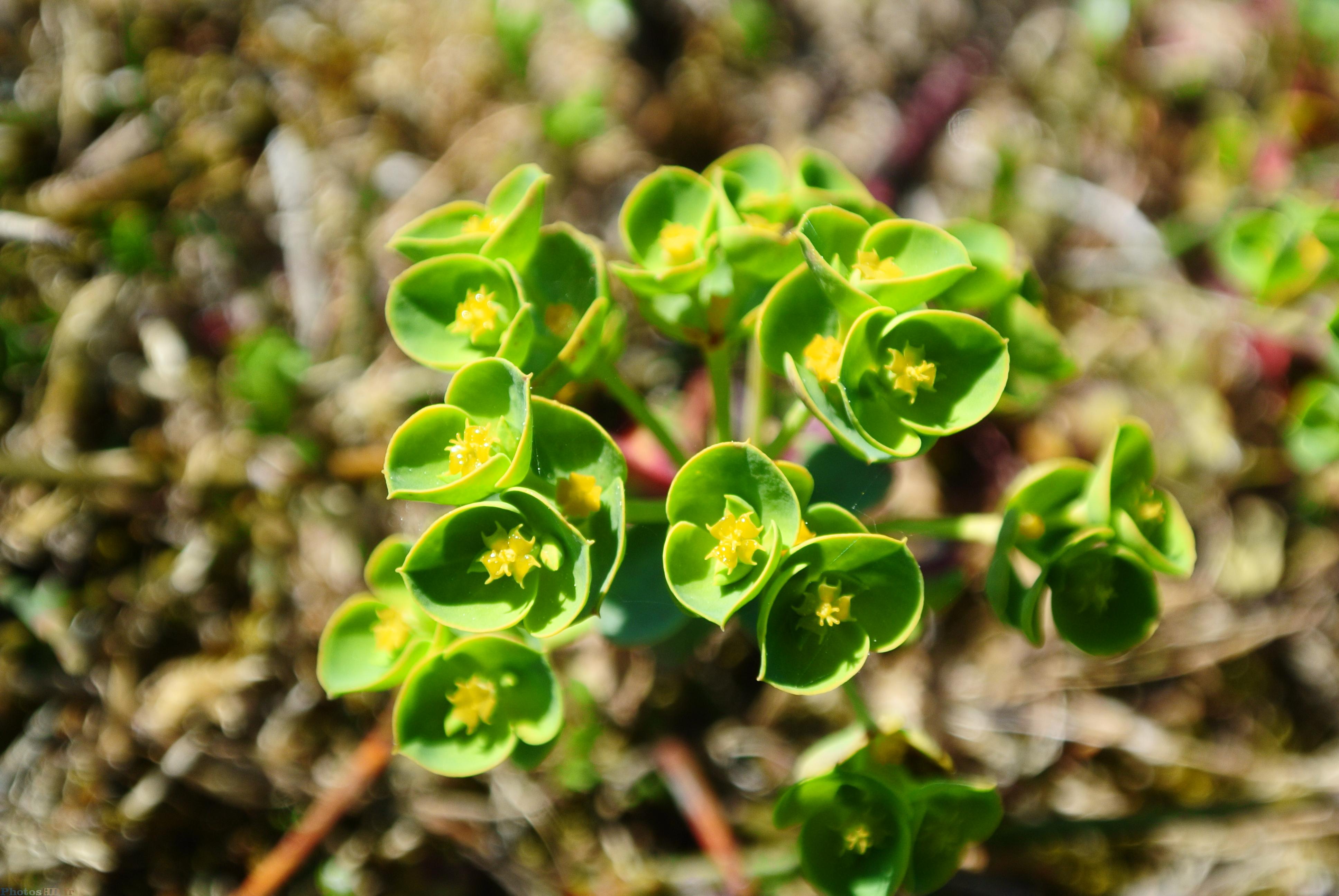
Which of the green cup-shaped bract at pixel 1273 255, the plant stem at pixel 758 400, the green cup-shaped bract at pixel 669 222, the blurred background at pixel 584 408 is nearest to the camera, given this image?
the green cup-shaped bract at pixel 669 222

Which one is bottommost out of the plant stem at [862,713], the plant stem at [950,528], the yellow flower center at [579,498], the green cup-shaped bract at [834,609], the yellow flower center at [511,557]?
the plant stem at [862,713]

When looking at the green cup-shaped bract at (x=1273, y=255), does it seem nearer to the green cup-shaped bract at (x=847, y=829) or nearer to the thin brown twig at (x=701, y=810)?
the green cup-shaped bract at (x=847, y=829)

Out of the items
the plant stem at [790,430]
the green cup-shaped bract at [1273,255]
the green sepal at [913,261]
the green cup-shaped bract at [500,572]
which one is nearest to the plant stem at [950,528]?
the plant stem at [790,430]

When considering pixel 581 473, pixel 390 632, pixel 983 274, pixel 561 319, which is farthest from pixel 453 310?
pixel 983 274

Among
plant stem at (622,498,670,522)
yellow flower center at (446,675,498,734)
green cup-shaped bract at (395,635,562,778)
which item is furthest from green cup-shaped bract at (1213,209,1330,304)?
yellow flower center at (446,675,498,734)

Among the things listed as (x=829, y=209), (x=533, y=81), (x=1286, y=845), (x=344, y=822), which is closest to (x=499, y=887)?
(x=344, y=822)

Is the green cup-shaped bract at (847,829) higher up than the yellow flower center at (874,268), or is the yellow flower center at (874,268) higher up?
the yellow flower center at (874,268)

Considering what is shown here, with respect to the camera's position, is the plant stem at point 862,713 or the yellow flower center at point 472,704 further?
the plant stem at point 862,713

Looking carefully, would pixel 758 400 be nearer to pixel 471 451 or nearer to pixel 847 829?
pixel 471 451
